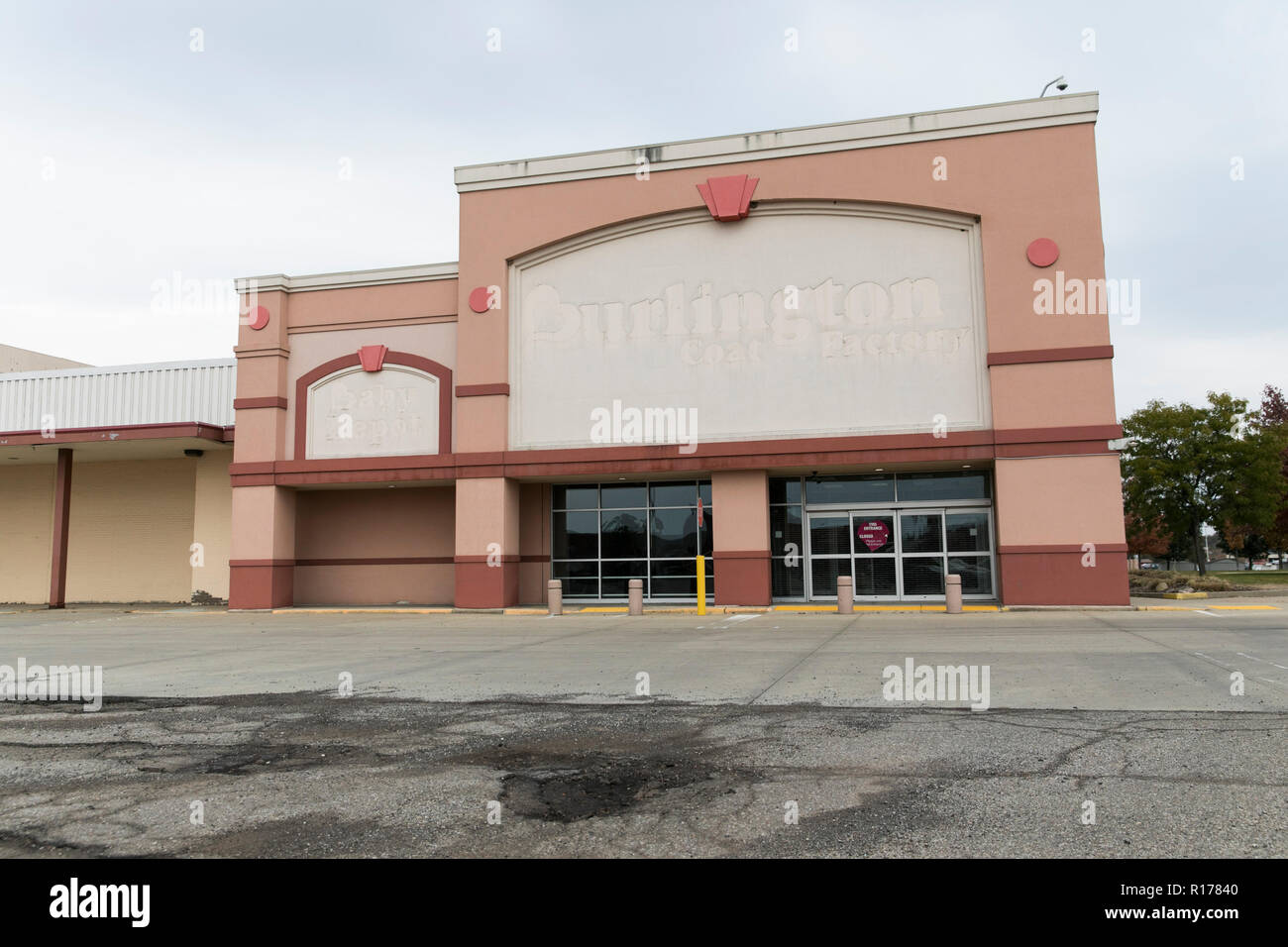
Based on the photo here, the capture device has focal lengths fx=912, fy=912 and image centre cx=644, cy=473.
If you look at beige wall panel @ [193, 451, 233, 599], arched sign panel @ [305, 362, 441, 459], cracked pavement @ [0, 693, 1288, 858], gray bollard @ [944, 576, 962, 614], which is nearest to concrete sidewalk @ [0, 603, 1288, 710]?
gray bollard @ [944, 576, 962, 614]

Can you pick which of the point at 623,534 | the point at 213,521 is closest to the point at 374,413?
the point at 213,521

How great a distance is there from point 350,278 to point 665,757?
23.0m

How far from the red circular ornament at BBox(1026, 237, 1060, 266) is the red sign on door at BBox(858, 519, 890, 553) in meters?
7.40

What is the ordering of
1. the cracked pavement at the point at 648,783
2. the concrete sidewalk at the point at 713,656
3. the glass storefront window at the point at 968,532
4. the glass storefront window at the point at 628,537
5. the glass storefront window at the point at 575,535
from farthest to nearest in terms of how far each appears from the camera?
the glass storefront window at the point at 575,535 < the glass storefront window at the point at 628,537 < the glass storefront window at the point at 968,532 < the concrete sidewalk at the point at 713,656 < the cracked pavement at the point at 648,783

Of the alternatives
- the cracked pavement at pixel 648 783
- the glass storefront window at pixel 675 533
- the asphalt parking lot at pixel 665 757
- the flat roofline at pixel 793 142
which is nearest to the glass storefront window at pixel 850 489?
the glass storefront window at pixel 675 533

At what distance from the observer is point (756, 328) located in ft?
76.2

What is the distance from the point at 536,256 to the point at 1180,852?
22810 millimetres

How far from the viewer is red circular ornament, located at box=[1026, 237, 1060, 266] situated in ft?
70.1

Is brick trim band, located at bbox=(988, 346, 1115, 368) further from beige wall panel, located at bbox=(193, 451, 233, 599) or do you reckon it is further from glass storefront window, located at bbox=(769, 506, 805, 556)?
beige wall panel, located at bbox=(193, 451, 233, 599)

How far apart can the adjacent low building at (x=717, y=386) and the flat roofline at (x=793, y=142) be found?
7 cm

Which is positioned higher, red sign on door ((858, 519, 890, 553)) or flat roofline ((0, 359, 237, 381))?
flat roofline ((0, 359, 237, 381))

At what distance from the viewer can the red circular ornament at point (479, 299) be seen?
2477 centimetres

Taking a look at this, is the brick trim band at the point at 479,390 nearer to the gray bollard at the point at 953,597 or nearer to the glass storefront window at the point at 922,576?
the glass storefront window at the point at 922,576

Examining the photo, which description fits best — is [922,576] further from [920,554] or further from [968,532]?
[968,532]
